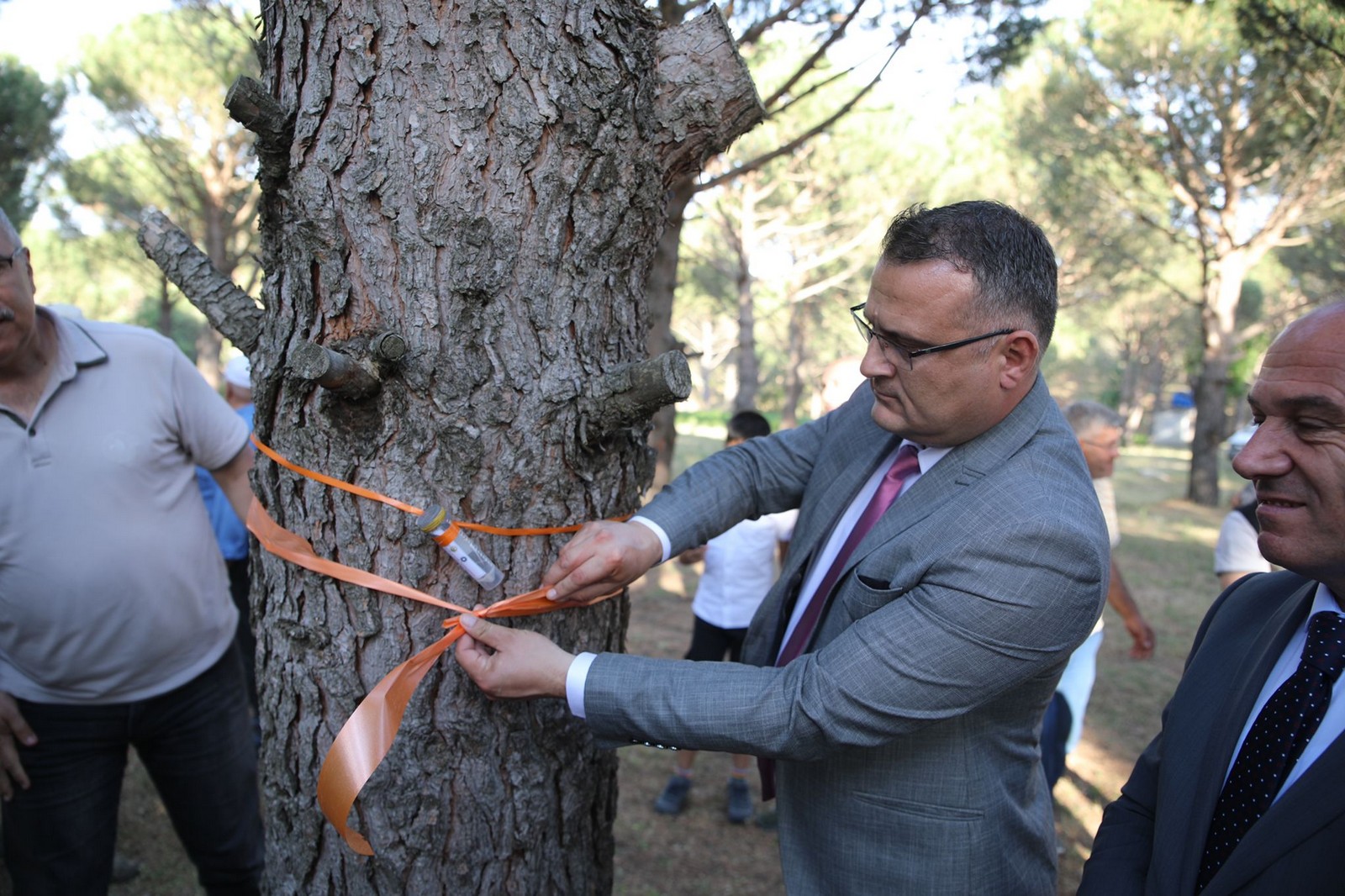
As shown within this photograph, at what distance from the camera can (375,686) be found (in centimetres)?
165

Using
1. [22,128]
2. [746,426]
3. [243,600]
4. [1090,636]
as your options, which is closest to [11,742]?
[243,600]

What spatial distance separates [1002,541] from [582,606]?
81cm

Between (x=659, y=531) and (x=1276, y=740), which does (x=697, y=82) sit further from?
(x=1276, y=740)

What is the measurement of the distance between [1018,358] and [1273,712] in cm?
69

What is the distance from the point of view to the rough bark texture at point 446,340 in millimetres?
1569

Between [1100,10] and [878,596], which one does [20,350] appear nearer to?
[878,596]

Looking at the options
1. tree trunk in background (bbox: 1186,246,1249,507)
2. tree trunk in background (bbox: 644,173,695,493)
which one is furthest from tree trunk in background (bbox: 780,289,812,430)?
tree trunk in background (bbox: 644,173,695,493)

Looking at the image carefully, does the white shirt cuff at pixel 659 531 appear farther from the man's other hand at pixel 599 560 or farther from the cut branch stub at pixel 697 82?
the cut branch stub at pixel 697 82

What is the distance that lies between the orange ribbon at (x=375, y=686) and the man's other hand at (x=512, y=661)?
0.17ft

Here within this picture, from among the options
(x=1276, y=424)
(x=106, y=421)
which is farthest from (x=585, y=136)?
(x=106, y=421)

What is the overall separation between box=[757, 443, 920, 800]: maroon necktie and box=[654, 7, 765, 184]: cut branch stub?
74cm

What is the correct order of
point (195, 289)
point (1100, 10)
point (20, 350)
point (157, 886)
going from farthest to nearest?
1. point (1100, 10)
2. point (157, 886)
3. point (20, 350)
4. point (195, 289)

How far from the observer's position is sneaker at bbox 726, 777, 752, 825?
4105mm

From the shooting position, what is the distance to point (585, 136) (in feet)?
5.32
